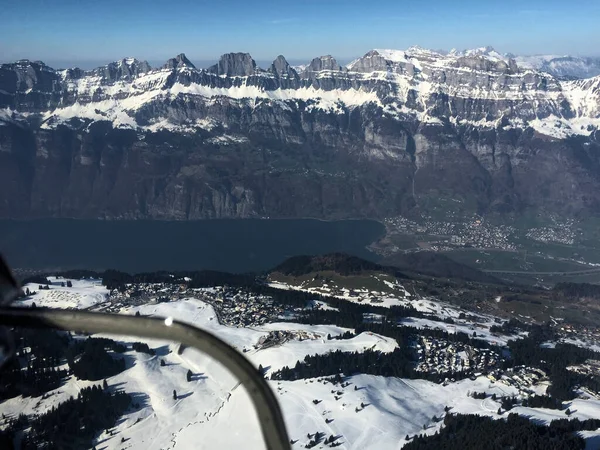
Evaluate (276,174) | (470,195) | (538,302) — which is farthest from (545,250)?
(276,174)

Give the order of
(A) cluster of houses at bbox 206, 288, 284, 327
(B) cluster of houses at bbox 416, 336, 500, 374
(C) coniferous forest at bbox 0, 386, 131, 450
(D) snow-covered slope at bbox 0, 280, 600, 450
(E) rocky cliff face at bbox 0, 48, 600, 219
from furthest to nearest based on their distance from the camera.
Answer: (E) rocky cliff face at bbox 0, 48, 600, 219, (A) cluster of houses at bbox 206, 288, 284, 327, (B) cluster of houses at bbox 416, 336, 500, 374, (D) snow-covered slope at bbox 0, 280, 600, 450, (C) coniferous forest at bbox 0, 386, 131, 450

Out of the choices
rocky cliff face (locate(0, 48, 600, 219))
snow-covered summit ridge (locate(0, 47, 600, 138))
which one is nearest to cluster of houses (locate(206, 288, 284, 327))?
rocky cliff face (locate(0, 48, 600, 219))

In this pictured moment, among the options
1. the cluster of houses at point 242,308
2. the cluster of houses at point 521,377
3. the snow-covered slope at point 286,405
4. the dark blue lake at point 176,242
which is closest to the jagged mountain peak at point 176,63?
the dark blue lake at point 176,242

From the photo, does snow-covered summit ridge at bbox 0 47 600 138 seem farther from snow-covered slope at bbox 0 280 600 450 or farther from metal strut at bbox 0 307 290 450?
metal strut at bbox 0 307 290 450

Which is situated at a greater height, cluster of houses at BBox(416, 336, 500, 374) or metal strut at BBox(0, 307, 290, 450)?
metal strut at BBox(0, 307, 290, 450)

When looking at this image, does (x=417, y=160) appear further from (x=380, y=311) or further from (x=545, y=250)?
(x=380, y=311)

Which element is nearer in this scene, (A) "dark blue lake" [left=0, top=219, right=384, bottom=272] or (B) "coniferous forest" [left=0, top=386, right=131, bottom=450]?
(B) "coniferous forest" [left=0, top=386, right=131, bottom=450]
